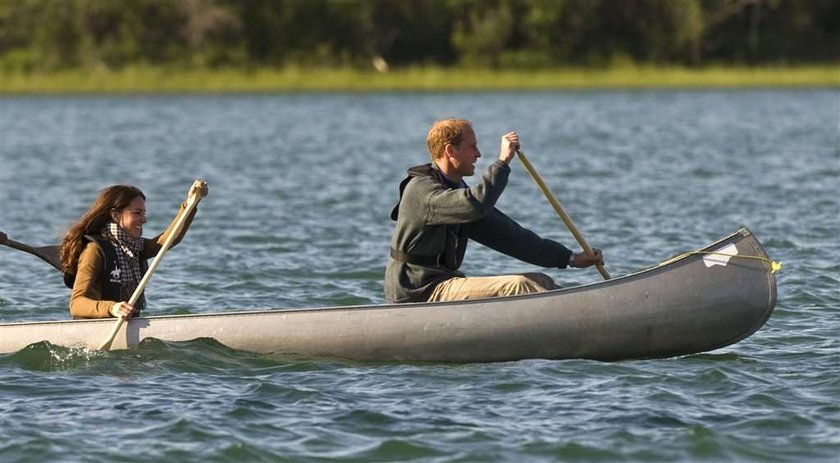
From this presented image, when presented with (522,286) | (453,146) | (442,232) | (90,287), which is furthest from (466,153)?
(90,287)

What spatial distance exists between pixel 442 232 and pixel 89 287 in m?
2.10

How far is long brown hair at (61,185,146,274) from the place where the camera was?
919 centimetres

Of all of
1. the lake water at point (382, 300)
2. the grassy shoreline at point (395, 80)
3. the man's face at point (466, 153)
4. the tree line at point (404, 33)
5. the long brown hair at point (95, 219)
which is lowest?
the lake water at point (382, 300)

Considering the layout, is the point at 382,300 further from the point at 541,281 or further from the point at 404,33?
the point at 404,33

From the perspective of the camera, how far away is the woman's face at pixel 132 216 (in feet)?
30.2

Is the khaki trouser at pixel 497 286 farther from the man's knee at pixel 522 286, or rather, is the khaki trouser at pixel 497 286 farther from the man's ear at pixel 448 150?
the man's ear at pixel 448 150

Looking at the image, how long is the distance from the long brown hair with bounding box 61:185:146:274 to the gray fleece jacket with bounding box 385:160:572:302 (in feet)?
5.08

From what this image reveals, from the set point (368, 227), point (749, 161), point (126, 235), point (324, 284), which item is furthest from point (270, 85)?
point (126, 235)

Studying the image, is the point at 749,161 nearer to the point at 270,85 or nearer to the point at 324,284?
the point at 324,284

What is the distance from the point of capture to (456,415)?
8.02 metres

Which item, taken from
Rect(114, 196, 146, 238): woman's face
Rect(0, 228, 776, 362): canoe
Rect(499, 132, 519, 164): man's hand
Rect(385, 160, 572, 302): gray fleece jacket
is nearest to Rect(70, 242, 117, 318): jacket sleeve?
Rect(0, 228, 776, 362): canoe

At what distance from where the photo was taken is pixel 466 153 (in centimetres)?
905

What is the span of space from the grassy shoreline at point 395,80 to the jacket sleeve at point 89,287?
39533 millimetres

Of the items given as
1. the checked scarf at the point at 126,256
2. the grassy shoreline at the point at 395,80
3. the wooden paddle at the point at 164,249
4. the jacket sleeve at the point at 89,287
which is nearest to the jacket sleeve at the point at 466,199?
the wooden paddle at the point at 164,249
